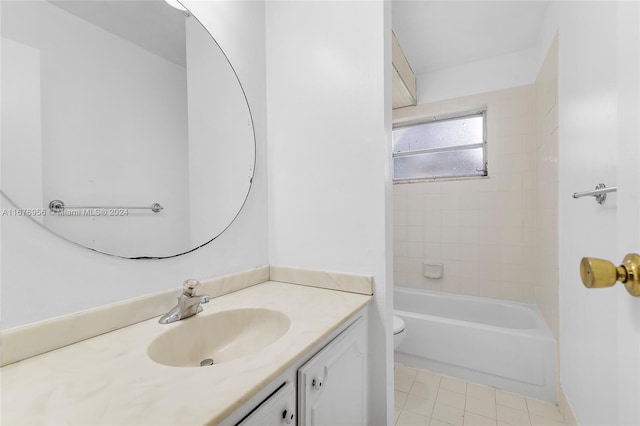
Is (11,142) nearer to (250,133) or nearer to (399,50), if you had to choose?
(250,133)

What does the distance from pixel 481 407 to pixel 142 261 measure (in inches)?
79.7

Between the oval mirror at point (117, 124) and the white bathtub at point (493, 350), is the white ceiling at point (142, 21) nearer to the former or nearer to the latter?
the oval mirror at point (117, 124)

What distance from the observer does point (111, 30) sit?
810 millimetres

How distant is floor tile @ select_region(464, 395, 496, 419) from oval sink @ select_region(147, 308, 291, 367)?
4.94 feet

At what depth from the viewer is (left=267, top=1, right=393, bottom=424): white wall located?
112 cm

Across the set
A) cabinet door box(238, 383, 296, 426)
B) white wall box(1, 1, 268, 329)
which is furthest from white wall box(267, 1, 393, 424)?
cabinet door box(238, 383, 296, 426)

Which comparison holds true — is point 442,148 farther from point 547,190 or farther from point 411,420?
point 411,420

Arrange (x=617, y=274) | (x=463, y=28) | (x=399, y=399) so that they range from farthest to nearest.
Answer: (x=463, y=28), (x=399, y=399), (x=617, y=274)

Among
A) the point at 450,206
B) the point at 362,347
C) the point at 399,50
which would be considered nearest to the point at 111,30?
the point at 362,347

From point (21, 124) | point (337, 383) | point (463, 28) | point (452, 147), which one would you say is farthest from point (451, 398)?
point (463, 28)

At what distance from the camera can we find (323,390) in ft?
2.56

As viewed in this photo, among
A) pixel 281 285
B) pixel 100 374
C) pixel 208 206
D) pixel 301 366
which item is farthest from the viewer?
pixel 281 285

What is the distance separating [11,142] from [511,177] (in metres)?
2.99

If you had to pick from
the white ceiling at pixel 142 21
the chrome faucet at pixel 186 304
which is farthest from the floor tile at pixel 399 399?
the white ceiling at pixel 142 21
